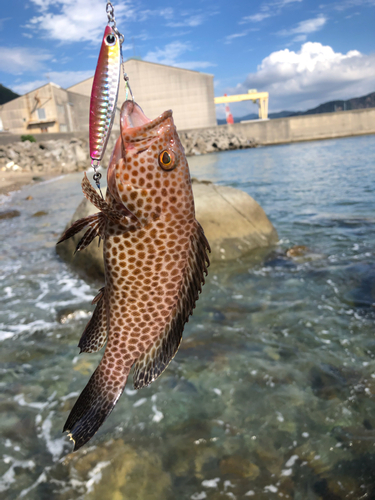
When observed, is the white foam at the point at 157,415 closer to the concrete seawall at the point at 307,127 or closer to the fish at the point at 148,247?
the fish at the point at 148,247

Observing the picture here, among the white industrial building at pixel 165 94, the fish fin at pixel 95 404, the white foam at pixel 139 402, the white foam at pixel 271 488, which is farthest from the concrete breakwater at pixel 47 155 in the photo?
the fish fin at pixel 95 404

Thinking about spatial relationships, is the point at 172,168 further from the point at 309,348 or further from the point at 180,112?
the point at 180,112

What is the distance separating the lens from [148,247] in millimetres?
2006

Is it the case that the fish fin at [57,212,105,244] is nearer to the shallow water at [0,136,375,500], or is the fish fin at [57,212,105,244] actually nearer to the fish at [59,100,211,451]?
the fish at [59,100,211,451]

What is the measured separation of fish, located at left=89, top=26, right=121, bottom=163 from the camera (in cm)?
177

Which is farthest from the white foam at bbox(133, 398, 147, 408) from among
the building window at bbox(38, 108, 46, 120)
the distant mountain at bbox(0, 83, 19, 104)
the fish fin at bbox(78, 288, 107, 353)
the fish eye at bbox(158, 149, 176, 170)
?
the distant mountain at bbox(0, 83, 19, 104)

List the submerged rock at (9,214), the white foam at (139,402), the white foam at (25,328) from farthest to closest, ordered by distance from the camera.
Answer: the submerged rock at (9,214), the white foam at (25,328), the white foam at (139,402)

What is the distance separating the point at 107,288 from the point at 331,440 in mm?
3531

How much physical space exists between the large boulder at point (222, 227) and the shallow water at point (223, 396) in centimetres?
43

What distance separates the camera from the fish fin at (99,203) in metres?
1.77

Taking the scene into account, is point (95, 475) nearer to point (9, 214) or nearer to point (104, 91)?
point (104, 91)

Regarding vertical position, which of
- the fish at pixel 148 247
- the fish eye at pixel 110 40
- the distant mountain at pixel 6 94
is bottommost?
the fish at pixel 148 247

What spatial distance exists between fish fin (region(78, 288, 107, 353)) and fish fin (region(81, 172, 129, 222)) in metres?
0.51

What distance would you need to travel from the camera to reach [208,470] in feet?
13.2
